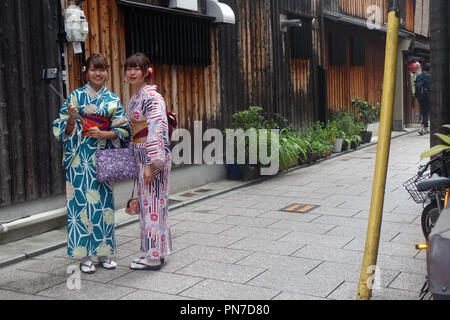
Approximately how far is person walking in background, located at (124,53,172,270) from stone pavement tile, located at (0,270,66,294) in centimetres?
82

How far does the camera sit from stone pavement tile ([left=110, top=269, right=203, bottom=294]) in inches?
203

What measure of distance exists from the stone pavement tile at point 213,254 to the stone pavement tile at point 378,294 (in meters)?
1.40

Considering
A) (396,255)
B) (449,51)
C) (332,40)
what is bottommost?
(396,255)

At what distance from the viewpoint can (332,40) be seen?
1784cm

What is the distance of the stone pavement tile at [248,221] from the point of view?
25.2 feet

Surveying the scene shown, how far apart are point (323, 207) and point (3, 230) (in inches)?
182

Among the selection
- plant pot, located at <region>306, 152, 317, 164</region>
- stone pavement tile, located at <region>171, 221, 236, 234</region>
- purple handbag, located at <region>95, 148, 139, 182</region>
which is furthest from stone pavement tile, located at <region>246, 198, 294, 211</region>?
plant pot, located at <region>306, 152, 317, 164</region>

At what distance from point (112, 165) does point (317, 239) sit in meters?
2.71

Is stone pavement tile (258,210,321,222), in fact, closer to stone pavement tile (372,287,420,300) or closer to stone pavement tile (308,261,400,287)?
stone pavement tile (308,261,400,287)

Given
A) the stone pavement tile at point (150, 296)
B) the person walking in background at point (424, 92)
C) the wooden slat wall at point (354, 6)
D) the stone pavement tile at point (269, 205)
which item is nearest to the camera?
the stone pavement tile at point (150, 296)

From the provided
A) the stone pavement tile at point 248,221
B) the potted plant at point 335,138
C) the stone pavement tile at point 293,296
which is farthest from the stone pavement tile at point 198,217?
the potted plant at point 335,138

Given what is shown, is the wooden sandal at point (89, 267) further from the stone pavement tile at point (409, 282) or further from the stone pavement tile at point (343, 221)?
the stone pavement tile at point (343, 221)
